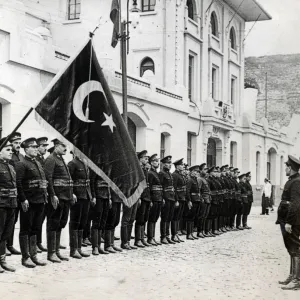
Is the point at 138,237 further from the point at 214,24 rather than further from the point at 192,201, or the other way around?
the point at 214,24

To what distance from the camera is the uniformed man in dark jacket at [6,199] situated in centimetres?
727

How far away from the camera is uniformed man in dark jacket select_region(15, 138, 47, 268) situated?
7.71 meters

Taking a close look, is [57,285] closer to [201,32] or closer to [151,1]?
[151,1]

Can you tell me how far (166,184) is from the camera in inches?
437

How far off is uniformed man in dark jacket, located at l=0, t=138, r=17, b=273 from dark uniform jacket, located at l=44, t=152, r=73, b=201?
33.7 inches

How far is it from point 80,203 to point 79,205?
1.3 inches

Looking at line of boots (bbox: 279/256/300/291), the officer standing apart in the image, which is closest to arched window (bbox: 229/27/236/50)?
the officer standing apart

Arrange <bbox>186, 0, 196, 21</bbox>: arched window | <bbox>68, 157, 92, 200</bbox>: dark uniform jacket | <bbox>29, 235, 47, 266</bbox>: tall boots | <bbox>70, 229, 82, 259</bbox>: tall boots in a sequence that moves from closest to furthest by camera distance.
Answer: <bbox>29, 235, 47, 266</bbox>: tall boots < <bbox>70, 229, 82, 259</bbox>: tall boots < <bbox>68, 157, 92, 200</bbox>: dark uniform jacket < <bbox>186, 0, 196, 21</bbox>: arched window

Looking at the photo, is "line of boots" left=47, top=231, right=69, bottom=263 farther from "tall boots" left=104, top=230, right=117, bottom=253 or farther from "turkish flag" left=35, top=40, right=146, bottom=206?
"turkish flag" left=35, top=40, right=146, bottom=206

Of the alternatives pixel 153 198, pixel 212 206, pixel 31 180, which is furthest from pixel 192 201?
pixel 31 180

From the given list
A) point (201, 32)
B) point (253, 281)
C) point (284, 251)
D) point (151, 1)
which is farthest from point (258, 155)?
point (253, 281)

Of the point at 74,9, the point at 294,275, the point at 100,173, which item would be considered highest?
the point at 74,9

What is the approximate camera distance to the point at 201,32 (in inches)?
917

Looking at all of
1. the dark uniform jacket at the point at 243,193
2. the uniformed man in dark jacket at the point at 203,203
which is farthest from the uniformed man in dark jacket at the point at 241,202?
the uniformed man in dark jacket at the point at 203,203
